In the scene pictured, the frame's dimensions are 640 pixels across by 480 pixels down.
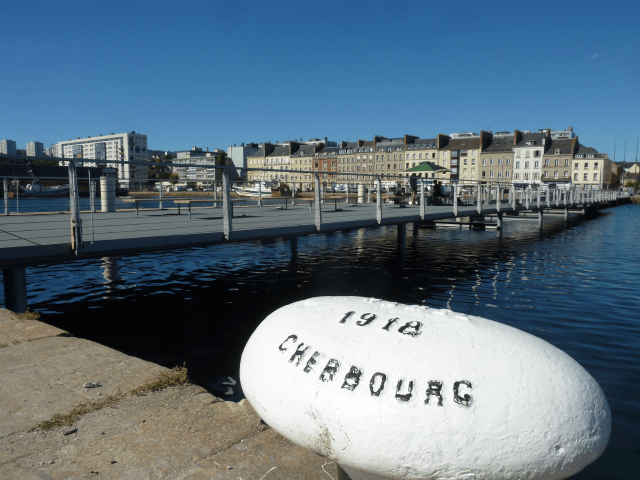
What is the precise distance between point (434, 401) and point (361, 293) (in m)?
9.70

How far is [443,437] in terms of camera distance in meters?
2.13

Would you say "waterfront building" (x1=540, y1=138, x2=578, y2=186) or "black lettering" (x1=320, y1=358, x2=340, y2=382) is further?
"waterfront building" (x1=540, y1=138, x2=578, y2=186)

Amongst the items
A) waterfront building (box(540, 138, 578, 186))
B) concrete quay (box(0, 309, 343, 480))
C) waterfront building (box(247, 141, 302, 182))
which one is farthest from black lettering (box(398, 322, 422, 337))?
waterfront building (box(247, 141, 302, 182))

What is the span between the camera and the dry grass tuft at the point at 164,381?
3.57 metres

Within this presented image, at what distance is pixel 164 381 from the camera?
12.0ft

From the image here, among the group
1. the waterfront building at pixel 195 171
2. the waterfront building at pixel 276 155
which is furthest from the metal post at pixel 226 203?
the waterfront building at pixel 276 155

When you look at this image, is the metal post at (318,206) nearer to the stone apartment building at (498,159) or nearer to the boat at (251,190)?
the boat at (251,190)

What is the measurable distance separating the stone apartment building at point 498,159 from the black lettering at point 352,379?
107 meters

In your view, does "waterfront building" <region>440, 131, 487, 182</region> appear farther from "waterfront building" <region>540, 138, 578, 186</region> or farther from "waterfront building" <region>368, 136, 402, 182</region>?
"waterfront building" <region>540, 138, 578, 186</region>

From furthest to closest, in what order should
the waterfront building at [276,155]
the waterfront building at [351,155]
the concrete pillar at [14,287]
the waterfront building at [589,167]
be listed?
the waterfront building at [276,155] < the waterfront building at [351,155] < the waterfront building at [589,167] < the concrete pillar at [14,287]

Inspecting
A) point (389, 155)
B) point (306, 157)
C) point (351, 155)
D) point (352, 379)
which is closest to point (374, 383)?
point (352, 379)

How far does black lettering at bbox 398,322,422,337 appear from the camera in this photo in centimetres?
244

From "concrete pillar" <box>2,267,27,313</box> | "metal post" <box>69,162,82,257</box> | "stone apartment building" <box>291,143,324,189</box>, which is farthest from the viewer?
"stone apartment building" <box>291,143,324,189</box>

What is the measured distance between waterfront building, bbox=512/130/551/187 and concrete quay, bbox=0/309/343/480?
106316 millimetres
